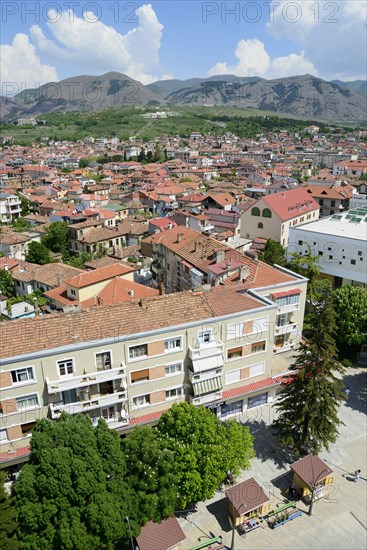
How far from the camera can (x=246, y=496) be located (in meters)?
19.5

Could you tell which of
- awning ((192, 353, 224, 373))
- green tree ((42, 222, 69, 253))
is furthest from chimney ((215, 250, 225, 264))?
green tree ((42, 222, 69, 253))

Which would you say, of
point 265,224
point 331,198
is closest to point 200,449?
point 265,224

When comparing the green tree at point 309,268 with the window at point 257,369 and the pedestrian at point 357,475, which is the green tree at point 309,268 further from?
the pedestrian at point 357,475

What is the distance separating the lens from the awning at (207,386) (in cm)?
2323

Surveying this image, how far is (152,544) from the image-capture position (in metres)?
17.5

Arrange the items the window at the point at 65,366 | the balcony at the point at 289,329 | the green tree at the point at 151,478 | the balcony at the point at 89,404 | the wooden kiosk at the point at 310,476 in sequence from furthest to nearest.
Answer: the balcony at the point at 289,329
the wooden kiosk at the point at 310,476
the balcony at the point at 89,404
the window at the point at 65,366
the green tree at the point at 151,478

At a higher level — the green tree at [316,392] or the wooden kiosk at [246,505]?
the green tree at [316,392]

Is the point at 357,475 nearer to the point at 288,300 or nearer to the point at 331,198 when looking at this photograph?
the point at 288,300

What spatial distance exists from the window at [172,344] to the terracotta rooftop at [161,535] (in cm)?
810

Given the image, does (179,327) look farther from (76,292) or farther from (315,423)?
(76,292)

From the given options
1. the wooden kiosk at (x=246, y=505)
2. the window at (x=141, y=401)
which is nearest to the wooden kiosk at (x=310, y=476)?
the wooden kiosk at (x=246, y=505)

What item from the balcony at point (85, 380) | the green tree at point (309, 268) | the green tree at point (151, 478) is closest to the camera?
the green tree at point (151, 478)

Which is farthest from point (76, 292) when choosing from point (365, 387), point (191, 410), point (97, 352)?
point (365, 387)

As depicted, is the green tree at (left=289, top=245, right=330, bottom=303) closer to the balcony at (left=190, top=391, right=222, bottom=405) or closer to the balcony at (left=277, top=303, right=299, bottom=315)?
the balcony at (left=277, top=303, right=299, bottom=315)
